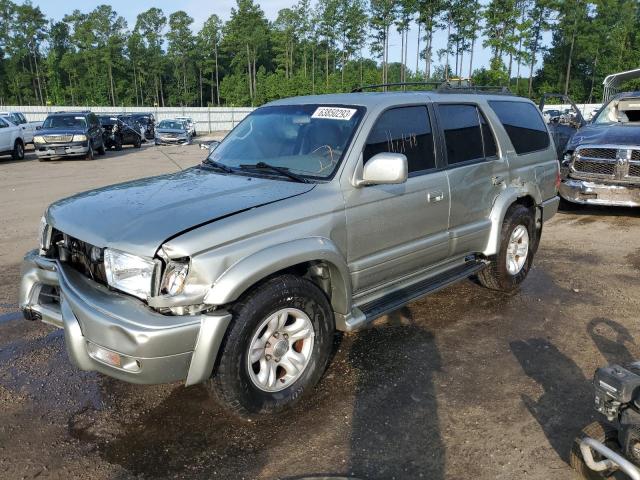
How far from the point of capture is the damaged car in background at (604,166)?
834 cm

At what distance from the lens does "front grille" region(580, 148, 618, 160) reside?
8.53 metres

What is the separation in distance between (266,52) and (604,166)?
290 feet

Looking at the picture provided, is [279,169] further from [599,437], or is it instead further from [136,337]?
[599,437]

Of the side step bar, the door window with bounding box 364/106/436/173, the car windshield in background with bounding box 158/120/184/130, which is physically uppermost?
the door window with bounding box 364/106/436/173

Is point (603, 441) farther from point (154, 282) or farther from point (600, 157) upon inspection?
point (600, 157)

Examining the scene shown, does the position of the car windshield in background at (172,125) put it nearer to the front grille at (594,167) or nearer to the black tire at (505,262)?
the front grille at (594,167)

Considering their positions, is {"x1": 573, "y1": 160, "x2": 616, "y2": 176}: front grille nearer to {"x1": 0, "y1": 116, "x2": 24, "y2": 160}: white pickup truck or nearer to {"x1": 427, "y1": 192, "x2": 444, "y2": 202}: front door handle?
{"x1": 427, "y1": 192, "x2": 444, "y2": 202}: front door handle

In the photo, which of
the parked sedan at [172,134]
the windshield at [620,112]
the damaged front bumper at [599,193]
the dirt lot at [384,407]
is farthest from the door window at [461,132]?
the parked sedan at [172,134]

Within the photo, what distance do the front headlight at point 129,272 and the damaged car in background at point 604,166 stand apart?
25.6 feet

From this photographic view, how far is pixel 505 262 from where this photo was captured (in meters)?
5.25

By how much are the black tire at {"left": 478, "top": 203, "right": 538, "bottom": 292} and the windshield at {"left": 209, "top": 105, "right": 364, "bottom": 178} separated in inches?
82.6

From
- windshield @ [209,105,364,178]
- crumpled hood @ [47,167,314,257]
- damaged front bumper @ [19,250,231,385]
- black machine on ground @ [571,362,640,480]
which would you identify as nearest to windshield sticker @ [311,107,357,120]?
windshield @ [209,105,364,178]

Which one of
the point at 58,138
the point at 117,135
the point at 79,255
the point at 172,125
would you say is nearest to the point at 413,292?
the point at 79,255

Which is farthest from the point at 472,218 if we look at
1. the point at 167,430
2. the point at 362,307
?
the point at 167,430
